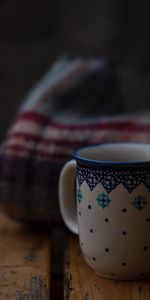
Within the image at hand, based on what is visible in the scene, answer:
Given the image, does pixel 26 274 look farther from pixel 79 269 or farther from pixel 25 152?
pixel 25 152

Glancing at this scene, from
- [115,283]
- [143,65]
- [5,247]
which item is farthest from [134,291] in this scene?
[143,65]

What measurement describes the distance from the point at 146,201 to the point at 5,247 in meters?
0.22

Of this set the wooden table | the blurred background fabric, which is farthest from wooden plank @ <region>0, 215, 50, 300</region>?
the blurred background fabric

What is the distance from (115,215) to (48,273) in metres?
0.11

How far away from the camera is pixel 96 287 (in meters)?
0.52

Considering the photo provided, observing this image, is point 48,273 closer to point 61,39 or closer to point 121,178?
point 121,178

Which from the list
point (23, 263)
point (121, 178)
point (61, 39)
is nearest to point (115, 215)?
point (121, 178)

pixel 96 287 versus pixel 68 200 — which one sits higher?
pixel 68 200

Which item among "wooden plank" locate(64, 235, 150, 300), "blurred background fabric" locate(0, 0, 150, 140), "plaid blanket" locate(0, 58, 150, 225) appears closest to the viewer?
"wooden plank" locate(64, 235, 150, 300)

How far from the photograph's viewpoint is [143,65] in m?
0.96

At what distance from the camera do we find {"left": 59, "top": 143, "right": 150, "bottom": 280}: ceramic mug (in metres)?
0.50

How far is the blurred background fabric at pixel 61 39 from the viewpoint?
0.95m

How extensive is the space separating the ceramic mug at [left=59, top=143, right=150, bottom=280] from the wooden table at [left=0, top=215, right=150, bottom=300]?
0.06 feet

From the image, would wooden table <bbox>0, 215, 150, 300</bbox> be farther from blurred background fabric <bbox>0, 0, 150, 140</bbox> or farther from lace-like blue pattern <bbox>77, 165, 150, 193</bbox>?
blurred background fabric <bbox>0, 0, 150, 140</bbox>
